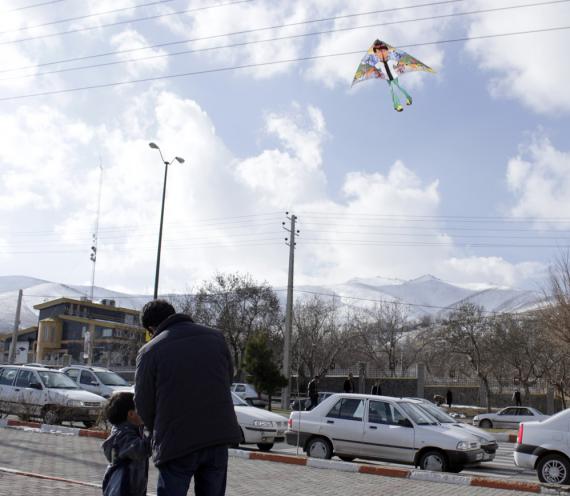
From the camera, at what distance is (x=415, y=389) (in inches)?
1916

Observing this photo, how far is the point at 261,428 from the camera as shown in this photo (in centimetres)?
1616

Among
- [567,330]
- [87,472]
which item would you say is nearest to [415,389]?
[567,330]

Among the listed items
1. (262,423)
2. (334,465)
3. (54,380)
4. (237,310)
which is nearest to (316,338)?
(237,310)

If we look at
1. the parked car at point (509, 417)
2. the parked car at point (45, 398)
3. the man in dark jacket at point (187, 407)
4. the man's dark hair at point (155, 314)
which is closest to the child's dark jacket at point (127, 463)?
the man in dark jacket at point (187, 407)

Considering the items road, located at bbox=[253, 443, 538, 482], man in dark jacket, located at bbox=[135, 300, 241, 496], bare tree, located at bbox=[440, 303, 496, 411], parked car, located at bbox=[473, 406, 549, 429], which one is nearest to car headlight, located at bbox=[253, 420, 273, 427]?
road, located at bbox=[253, 443, 538, 482]

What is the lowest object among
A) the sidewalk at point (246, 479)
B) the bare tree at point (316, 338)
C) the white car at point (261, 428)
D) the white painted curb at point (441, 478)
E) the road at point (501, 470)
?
the road at point (501, 470)

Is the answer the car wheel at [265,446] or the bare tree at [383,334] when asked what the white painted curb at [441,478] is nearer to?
the car wheel at [265,446]

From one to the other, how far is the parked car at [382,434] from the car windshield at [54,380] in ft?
27.0

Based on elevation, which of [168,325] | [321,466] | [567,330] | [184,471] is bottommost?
[321,466]

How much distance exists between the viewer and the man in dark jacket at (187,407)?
13.5ft

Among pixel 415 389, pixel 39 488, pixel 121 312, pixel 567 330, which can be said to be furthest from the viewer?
pixel 121 312

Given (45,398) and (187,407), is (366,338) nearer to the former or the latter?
(45,398)

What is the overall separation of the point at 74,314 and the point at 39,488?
70.9m

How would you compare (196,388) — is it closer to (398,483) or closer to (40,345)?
(398,483)
